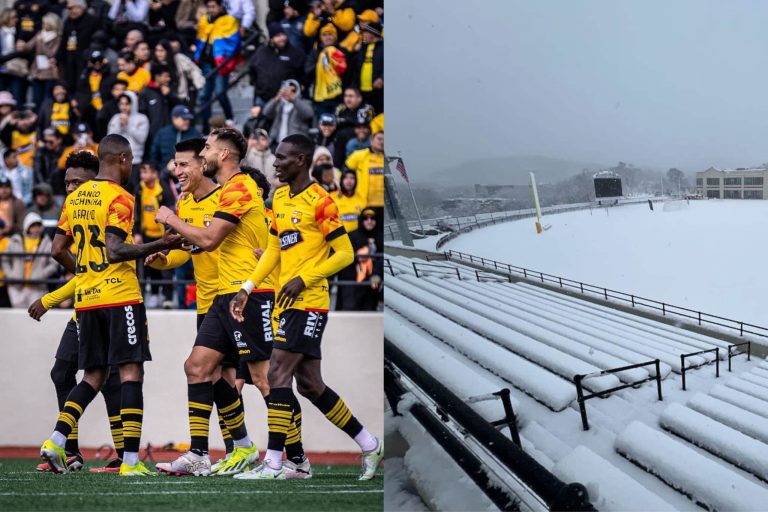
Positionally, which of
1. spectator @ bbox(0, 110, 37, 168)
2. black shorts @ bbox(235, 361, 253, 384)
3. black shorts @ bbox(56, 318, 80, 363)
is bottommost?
black shorts @ bbox(235, 361, 253, 384)

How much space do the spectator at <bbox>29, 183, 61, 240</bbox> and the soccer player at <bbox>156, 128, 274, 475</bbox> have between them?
0.76 m

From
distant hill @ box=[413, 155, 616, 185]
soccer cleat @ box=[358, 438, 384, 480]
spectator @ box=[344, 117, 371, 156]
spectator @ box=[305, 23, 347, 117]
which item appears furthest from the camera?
spectator @ box=[305, 23, 347, 117]

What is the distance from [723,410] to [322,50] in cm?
193

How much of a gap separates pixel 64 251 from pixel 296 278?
754 millimetres

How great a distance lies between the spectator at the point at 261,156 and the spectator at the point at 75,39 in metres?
1.10

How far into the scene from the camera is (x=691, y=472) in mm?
Result: 1349

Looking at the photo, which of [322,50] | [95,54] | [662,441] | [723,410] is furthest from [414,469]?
[95,54]

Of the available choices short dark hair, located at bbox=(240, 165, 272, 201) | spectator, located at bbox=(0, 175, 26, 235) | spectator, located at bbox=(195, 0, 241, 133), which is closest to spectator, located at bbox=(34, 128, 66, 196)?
spectator, located at bbox=(0, 175, 26, 235)

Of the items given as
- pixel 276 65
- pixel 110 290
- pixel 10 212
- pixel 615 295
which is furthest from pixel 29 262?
pixel 615 295

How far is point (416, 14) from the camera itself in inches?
65.8

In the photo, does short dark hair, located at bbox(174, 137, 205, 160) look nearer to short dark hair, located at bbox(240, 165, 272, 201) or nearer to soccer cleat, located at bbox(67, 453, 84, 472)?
short dark hair, located at bbox(240, 165, 272, 201)

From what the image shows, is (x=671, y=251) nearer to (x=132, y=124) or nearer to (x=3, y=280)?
(x=132, y=124)

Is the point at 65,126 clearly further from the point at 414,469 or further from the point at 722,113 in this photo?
the point at 722,113

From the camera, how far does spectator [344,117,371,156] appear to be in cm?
261
